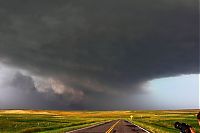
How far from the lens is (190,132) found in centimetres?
619

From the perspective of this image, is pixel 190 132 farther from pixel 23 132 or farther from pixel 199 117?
pixel 23 132

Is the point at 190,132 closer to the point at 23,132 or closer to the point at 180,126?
the point at 180,126

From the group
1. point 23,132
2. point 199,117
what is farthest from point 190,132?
point 23,132

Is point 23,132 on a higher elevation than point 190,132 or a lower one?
lower

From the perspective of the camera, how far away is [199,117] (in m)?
5.97

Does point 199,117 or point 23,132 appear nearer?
point 199,117

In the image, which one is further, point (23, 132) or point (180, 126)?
point (23, 132)

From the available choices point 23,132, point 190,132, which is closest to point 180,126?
point 190,132

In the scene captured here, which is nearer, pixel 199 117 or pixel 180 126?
pixel 199 117

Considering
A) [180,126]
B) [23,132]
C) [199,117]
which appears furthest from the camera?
[23,132]

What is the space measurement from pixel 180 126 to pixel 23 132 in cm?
3250

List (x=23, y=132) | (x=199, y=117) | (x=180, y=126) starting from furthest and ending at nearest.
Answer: (x=23, y=132) < (x=180, y=126) < (x=199, y=117)

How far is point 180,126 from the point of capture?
661 cm

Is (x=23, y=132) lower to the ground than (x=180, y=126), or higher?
lower
